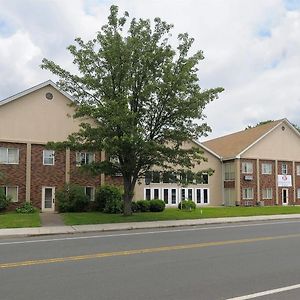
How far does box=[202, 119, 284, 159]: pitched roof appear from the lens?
49656 millimetres

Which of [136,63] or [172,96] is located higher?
[136,63]

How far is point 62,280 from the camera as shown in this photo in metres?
8.12

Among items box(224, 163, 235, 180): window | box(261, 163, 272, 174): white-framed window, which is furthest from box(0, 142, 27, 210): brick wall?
box(261, 163, 272, 174): white-framed window

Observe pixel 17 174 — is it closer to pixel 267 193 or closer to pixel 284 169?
pixel 267 193

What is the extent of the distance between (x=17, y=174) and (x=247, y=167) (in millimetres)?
26209

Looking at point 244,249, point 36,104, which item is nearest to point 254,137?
point 36,104

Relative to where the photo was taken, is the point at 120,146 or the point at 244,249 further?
the point at 120,146

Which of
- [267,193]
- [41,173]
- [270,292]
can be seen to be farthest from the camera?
[267,193]

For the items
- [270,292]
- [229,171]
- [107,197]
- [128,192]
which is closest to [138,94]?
[128,192]

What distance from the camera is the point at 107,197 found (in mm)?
32688

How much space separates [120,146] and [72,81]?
5.01 metres

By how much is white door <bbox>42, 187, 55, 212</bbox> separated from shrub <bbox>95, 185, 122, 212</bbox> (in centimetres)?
325

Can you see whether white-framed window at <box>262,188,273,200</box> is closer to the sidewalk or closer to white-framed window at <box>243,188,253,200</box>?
white-framed window at <box>243,188,253,200</box>

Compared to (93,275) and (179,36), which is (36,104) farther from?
(93,275)
